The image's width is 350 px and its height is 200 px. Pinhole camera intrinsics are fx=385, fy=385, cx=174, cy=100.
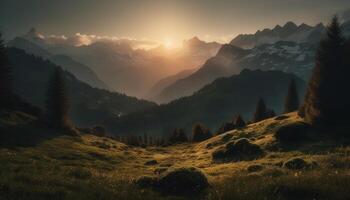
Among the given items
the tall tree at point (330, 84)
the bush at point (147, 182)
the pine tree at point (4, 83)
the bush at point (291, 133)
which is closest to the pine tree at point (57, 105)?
the pine tree at point (4, 83)

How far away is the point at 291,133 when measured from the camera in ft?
189

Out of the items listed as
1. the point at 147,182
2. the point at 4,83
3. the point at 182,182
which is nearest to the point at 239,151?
the point at 147,182

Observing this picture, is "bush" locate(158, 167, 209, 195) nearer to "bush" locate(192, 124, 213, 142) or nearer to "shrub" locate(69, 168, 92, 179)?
"shrub" locate(69, 168, 92, 179)

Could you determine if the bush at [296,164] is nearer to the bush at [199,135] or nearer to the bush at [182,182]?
the bush at [182,182]

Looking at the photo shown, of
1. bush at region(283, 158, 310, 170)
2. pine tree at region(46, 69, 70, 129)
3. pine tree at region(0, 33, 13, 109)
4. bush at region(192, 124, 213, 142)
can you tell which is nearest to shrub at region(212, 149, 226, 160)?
bush at region(283, 158, 310, 170)

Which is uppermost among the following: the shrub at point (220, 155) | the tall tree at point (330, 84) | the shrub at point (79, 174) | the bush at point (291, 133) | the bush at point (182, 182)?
the tall tree at point (330, 84)

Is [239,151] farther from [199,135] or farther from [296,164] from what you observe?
[199,135]

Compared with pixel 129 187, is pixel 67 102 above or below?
above

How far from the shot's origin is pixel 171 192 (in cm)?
1769

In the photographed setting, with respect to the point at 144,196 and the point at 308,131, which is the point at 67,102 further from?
the point at 144,196

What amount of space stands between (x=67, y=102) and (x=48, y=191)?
10684cm

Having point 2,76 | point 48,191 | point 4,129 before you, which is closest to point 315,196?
point 48,191

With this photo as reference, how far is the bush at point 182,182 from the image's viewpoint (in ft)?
58.9

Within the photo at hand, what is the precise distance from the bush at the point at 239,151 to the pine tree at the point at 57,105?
2464 inches
